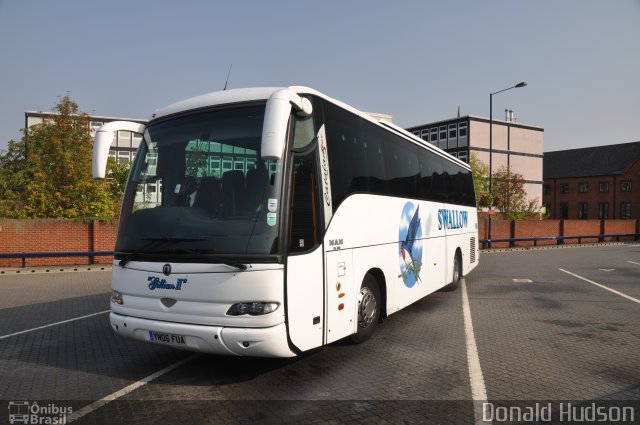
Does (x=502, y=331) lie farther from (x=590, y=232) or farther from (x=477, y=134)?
(x=477, y=134)

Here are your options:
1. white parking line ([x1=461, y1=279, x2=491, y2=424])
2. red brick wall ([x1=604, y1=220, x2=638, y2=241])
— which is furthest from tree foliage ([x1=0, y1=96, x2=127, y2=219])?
red brick wall ([x1=604, y1=220, x2=638, y2=241])

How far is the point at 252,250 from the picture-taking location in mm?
4742

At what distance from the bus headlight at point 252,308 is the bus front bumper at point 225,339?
16 centimetres

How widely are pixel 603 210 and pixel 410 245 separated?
238ft

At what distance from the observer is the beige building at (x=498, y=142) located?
58.9 meters

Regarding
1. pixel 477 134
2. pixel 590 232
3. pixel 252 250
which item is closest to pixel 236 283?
pixel 252 250

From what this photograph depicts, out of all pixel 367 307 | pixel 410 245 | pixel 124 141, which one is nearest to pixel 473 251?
pixel 410 245

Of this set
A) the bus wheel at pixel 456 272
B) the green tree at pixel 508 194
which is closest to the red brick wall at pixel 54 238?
the bus wheel at pixel 456 272

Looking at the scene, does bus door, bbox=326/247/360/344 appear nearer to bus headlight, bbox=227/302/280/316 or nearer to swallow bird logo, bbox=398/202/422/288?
bus headlight, bbox=227/302/280/316

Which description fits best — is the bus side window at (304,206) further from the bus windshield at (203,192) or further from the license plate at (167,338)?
the license plate at (167,338)

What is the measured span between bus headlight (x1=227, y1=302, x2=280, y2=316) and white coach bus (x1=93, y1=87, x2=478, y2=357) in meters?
0.01

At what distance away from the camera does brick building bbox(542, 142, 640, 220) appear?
66.2 meters

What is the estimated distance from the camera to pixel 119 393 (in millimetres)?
4941

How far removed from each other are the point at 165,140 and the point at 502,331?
608cm
